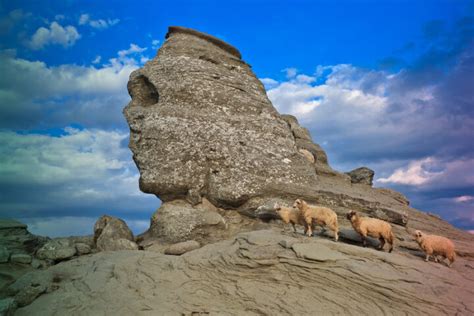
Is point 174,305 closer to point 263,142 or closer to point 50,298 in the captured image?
point 50,298

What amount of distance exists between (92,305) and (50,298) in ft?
6.30

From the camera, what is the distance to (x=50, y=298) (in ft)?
40.7

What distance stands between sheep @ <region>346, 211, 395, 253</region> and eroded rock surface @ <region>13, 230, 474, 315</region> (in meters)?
1.16

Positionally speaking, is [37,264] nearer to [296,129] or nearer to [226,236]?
[226,236]

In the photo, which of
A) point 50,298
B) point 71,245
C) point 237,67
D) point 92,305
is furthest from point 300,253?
point 237,67

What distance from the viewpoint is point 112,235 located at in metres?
16.2

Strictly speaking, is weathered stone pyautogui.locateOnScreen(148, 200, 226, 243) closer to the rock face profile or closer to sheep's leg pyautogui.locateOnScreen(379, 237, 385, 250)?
the rock face profile

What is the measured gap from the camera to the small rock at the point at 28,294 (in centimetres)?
1243

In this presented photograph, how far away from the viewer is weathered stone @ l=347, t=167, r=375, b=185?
25.3 metres

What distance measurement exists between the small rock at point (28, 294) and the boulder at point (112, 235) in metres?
3.29

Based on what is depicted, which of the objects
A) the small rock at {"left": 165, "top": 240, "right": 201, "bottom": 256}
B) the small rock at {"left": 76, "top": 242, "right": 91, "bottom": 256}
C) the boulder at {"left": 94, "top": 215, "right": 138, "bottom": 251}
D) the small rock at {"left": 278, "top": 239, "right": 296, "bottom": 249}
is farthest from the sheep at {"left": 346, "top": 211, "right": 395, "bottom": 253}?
the small rock at {"left": 76, "top": 242, "right": 91, "bottom": 256}

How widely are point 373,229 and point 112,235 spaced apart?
35.5 feet

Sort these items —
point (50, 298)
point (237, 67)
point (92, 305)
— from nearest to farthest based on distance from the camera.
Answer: point (92, 305) < point (50, 298) < point (237, 67)

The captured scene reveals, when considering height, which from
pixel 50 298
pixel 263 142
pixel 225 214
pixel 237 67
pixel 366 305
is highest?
pixel 237 67
